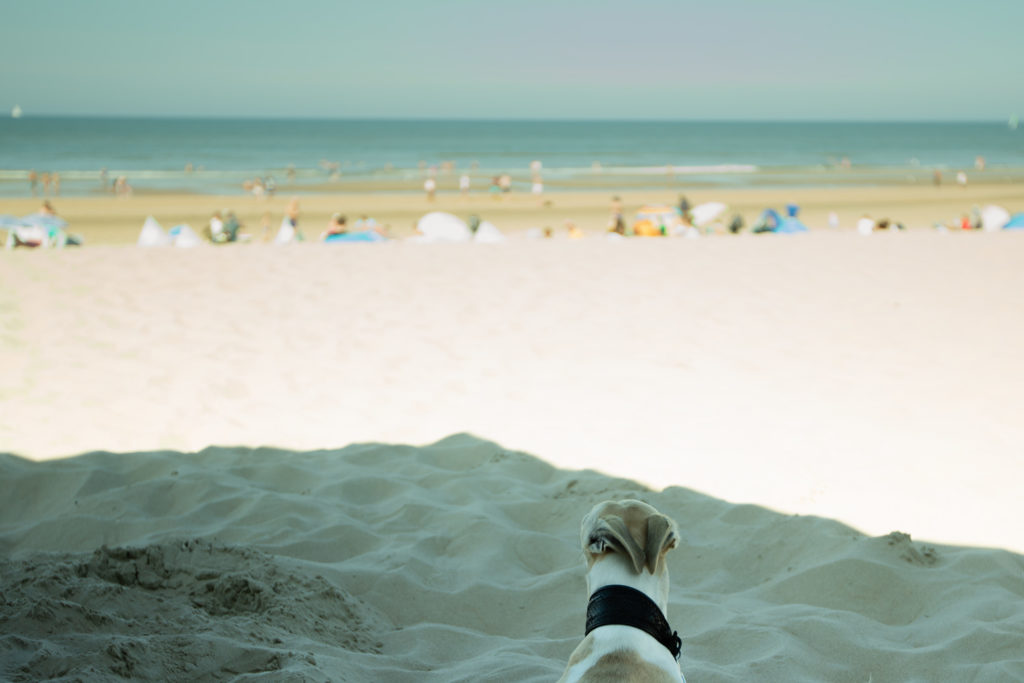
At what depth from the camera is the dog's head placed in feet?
6.97

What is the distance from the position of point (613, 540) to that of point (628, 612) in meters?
0.18

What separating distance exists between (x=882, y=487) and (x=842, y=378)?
2.13m

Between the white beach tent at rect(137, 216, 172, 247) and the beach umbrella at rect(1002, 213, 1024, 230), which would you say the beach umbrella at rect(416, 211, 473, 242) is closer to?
the white beach tent at rect(137, 216, 172, 247)

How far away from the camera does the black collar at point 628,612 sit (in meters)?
2.11

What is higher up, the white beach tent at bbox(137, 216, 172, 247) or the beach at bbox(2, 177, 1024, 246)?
the beach at bbox(2, 177, 1024, 246)

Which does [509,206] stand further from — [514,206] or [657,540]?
[657,540]

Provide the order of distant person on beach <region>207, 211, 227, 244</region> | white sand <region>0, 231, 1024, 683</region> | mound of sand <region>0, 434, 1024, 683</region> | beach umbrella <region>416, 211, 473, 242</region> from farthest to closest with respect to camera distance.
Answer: distant person on beach <region>207, 211, 227, 244</region>
beach umbrella <region>416, 211, 473, 242</region>
white sand <region>0, 231, 1024, 683</region>
mound of sand <region>0, 434, 1024, 683</region>

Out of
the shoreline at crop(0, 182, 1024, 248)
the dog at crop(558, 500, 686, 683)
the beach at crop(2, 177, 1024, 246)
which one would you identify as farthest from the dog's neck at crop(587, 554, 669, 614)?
the shoreline at crop(0, 182, 1024, 248)

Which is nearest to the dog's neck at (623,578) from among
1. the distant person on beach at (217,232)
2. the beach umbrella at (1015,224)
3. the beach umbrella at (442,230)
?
the beach umbrella at (442,230)

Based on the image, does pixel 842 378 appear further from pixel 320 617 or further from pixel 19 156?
pixel 19 156

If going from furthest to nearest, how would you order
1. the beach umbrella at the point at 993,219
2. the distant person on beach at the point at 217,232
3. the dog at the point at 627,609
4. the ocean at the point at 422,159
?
1. the ocean at the point at 422,159
2. the beach umbrella at the point at 993,219
3. the distant person on beach at the point at 217,232
4. the dog at the point at 627,609

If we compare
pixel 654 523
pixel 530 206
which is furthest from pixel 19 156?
pixel 654 523

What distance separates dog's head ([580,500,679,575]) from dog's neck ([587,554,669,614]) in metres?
0.02

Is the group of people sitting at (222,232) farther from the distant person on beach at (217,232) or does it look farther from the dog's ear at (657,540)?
the dog's ear at (657,540)
